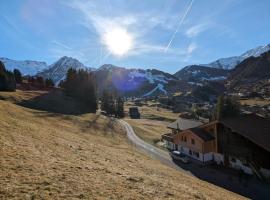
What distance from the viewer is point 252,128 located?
181 ft

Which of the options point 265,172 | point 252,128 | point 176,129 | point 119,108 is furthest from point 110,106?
point 265,172

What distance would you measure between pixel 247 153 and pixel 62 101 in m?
67.0

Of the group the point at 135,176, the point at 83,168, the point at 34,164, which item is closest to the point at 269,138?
the point at 135,176

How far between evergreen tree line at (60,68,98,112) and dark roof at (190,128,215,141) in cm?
5762

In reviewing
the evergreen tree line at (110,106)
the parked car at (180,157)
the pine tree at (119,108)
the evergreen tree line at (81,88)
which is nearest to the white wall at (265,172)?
the parked car at (180,157)

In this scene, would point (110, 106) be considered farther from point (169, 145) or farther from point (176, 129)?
point (169, 145)

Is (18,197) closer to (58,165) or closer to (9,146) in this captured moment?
(58,165)

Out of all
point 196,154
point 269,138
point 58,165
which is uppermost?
point 58,165

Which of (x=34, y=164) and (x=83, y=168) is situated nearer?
(x=34, y=164)

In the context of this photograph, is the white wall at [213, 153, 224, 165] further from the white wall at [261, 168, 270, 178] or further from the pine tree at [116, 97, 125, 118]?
the pine tree at [116, 97, 125, 118]

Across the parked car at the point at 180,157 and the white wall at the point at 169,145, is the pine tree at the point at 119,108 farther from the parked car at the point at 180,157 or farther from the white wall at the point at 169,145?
the parked car at the point at 180,157

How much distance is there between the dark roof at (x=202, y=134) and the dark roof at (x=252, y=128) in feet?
16.8

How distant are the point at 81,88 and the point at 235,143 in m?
75.0

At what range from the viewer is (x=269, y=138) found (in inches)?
2015
